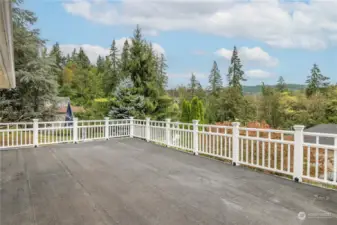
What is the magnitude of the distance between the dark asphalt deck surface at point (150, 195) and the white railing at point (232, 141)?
1.07 ft

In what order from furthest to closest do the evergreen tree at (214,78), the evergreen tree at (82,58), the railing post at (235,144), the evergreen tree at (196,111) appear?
the evergreen tree at (82,58)
the evergreen tree at (214,78)
the evergreen tree at (196,111)
the railing post at (235,144)

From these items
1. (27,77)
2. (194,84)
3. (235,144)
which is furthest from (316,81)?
(27,77)

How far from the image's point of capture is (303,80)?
3300 cm

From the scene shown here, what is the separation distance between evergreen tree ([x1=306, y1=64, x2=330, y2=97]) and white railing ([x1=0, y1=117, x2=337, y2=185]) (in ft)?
88.0

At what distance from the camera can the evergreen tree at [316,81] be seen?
3130 cm

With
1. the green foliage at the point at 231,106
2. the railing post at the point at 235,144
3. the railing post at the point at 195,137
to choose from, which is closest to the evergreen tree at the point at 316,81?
the green foliage at the point at 231,106

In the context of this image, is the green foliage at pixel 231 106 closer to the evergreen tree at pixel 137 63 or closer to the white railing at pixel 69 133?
the evergreen tree at pixel 137 63

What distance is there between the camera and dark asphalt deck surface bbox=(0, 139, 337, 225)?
2656mm

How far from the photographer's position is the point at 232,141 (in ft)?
17.5

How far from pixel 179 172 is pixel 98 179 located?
58.7 inches

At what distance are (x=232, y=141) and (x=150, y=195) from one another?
8.58 ft

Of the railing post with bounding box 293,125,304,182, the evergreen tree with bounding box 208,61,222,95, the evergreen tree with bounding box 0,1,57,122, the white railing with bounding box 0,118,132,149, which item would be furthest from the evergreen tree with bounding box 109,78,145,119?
the evergreen tree with bounding box 208,61,222,95

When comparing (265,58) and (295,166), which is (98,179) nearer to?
(295,166)

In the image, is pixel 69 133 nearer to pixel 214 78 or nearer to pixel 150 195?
pixel 150 195
